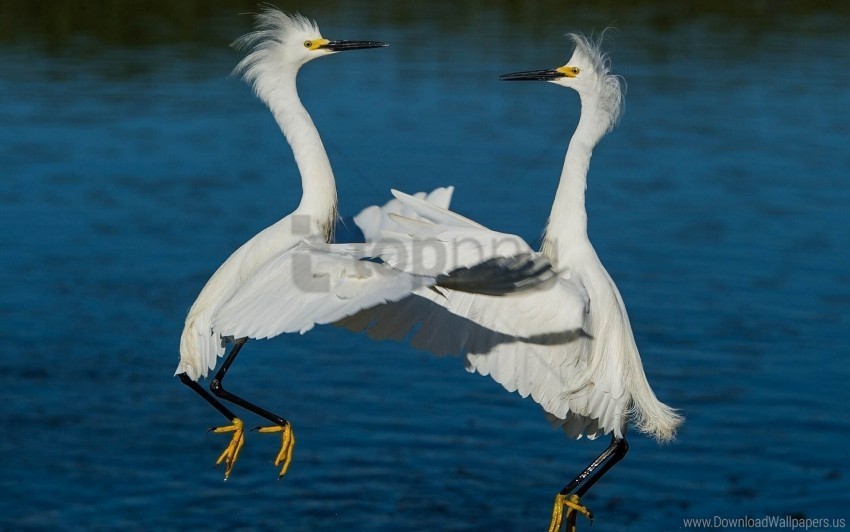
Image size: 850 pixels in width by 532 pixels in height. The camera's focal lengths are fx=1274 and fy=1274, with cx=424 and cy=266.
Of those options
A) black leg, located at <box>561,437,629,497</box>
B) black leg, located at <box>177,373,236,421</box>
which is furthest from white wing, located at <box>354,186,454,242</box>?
black leg, located at <box>561,437,629,497</box>

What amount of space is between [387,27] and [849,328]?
16.1 metres

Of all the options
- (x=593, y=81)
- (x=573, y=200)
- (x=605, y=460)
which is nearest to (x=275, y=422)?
(x=605, y=460)

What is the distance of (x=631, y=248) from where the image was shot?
47.0 feet

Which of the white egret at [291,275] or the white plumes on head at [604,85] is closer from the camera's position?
the white egret at [291,275]

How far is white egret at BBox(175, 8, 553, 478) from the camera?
6.65m

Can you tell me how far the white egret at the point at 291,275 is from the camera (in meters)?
6.65

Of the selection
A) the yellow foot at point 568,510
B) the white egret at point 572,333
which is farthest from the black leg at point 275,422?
the yellow foot at point 568,510

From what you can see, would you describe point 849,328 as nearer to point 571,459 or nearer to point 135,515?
point 571,459

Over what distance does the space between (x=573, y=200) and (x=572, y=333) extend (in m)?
0.91

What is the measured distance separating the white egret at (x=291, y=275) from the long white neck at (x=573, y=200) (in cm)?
92

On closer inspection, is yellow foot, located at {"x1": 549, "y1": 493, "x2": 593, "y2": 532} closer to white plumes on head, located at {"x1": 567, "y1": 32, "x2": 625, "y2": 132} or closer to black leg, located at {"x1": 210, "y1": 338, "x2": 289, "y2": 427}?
black leg, located at {"x1": 210, "y1": 338, "x2": 289, "y2": 427}

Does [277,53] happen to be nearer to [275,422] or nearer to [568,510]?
[275,422]

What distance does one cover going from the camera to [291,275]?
7.05 meters

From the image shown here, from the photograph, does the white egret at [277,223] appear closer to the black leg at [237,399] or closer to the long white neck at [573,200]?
the black leg at [237,399]
